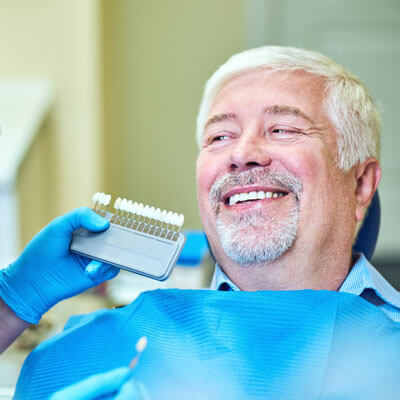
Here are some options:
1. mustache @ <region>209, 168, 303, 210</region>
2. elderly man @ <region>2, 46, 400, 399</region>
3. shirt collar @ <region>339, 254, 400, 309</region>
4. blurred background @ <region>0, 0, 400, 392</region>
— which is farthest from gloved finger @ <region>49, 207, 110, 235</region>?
blurred background @ <region>0, 0, 400, 392</region>

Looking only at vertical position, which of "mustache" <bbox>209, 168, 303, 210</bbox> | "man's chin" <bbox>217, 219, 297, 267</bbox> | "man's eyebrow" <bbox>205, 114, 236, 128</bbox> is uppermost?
"man's eyebrow" <bbox>205, 114, 236, 128</bbox>

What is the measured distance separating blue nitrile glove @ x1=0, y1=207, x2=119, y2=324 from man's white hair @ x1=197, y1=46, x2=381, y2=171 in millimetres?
521

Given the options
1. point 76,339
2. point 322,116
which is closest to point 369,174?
point 322,116

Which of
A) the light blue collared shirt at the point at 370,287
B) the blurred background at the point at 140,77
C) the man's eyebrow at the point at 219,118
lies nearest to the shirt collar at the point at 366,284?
the light blue collared shirt at the point at 370,287

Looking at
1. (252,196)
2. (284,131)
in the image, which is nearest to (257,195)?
(252,196)

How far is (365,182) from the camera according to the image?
1.16 meters

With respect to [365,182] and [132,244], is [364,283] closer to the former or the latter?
[365,182]

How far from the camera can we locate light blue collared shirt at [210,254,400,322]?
0.97 m

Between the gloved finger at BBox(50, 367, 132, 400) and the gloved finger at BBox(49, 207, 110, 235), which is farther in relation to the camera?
the gloved finger at BBox(49, 207, 110, 235)

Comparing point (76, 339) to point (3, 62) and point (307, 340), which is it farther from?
point (3, 62)

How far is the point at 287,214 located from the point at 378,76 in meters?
2.34

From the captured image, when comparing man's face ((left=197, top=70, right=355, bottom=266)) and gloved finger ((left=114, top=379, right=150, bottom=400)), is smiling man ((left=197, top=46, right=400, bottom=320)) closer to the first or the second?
man's face ((left=197, top=70, right=355, bottom=266))

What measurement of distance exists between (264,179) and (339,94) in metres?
0.28

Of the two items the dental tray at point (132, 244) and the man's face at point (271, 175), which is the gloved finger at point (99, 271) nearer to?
the dental tray at point (132, 244)
